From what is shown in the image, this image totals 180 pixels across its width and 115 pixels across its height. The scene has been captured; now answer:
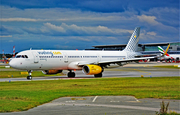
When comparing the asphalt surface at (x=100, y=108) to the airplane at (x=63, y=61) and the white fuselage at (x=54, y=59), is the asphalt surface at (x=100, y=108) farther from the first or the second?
the airplane at (x=63, y=61)

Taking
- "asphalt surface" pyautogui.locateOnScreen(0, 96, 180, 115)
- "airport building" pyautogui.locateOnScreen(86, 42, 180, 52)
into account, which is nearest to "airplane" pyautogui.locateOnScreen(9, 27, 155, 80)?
"asphalt surface" pyautogui.locateOnScreen(0, 96, 180, 115)

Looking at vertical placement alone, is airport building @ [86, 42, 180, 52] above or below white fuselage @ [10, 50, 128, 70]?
above

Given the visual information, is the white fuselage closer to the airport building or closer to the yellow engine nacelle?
the yellow engine nacelle

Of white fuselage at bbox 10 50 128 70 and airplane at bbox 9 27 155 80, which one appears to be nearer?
white fuselage at bbox 10 50 128 70

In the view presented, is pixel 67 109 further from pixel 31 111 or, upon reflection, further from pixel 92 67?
pixel 92 67

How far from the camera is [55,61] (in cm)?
4138

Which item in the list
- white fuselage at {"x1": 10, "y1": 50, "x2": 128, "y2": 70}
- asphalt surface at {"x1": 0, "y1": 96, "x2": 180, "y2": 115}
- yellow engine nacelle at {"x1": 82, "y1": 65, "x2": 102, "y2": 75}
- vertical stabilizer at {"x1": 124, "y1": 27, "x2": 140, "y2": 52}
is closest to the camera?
asphalt surface at {"x1": 0, "y1": 96, "x2": 180, "y2": 115}

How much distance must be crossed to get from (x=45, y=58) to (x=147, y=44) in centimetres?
14330

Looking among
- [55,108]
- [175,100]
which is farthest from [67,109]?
[175,100]

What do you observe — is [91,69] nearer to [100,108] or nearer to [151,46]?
[100,108]

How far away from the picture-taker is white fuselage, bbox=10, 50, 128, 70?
38.3 metres

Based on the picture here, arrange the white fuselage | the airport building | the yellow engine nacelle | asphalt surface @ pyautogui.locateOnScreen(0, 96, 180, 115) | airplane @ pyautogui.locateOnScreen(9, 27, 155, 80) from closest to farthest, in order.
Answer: asphalt surface @ pyautogui.locateOnScreen(0, 96, 180, 115) < the white fuselage < airplane @ pyautogui.locateOnScreen(9, 27, 155, 80) < the yellow engine nacelle < the airport building

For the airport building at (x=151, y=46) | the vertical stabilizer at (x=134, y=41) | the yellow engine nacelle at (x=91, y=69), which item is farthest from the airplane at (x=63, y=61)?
the airport building at (x=151, y=46)

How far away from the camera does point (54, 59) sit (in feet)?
135
